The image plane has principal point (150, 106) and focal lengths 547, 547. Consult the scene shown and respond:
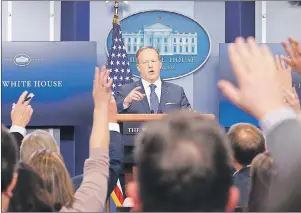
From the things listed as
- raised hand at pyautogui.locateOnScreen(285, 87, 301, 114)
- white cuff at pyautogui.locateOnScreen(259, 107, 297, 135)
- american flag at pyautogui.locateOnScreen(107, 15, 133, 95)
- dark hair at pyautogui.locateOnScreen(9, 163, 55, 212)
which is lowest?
dark hair at pyautogui.locateOnScreen(9, 163, 55, 212)

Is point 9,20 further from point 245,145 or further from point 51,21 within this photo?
point 245,145

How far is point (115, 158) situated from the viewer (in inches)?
65.1

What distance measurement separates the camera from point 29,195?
1.35 metres

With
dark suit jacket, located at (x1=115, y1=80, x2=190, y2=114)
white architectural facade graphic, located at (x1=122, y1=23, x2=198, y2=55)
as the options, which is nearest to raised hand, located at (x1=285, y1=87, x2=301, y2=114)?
dark suit jacket, located at (x1=115, y1=80, x2=190, y2=114)

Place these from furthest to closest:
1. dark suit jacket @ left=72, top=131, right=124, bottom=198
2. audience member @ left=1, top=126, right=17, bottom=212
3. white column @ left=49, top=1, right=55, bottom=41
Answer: white column @ left=49, top=1, right=55, bottom=41 < dark suit jacket @ left=72, top=131, right=124, bottom=198 < audience member @ left=1, top=126, right=17, bottom=212

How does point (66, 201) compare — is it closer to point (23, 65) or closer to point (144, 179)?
point (144, 179)

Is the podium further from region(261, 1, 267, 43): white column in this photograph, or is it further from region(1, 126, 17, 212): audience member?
region(261, 1, 267, 43): white column

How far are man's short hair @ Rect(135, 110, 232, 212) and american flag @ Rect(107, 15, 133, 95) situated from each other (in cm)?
395

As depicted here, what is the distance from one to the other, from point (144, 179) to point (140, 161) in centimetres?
3

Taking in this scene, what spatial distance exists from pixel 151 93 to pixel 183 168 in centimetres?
296

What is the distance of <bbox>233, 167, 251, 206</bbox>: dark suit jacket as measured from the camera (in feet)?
6.16

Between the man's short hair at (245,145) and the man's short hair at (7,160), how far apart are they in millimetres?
1097

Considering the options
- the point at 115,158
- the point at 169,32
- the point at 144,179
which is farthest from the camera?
the point at 169,32

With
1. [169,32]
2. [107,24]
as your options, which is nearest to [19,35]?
[107,24]
